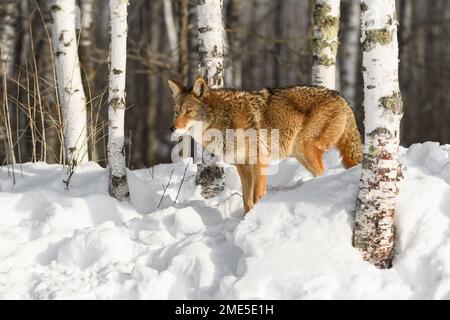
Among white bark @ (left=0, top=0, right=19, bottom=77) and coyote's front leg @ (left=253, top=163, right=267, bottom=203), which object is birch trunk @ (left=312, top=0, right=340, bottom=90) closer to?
coyote's front leg @ (left=253, top=163, right=267, bottom=203)

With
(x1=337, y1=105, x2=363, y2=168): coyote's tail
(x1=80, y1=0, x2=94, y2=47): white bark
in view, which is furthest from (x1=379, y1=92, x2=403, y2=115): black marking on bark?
(x1=80, y1=0, x2=94, y2=47): white bark

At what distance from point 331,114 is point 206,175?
1642mm

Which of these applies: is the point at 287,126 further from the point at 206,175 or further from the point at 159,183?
the point at 159,183

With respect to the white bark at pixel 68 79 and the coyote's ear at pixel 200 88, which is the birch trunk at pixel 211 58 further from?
the white bark at pixel 68 79

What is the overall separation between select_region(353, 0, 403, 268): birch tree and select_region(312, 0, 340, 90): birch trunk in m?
3.37

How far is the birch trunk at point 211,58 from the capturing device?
6207 mm

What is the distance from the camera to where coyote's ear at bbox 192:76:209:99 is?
5.77 metres

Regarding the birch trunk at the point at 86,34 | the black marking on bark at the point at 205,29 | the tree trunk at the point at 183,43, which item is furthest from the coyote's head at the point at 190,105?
the tree trunk at the point at 183,43

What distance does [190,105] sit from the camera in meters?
5.92

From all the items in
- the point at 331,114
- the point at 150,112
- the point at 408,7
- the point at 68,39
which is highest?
the point at 408,7

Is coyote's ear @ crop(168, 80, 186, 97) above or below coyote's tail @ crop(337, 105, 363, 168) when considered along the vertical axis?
above

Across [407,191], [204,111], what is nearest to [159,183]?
[204,111]

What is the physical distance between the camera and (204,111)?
19.6ft

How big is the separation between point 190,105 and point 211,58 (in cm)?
71
